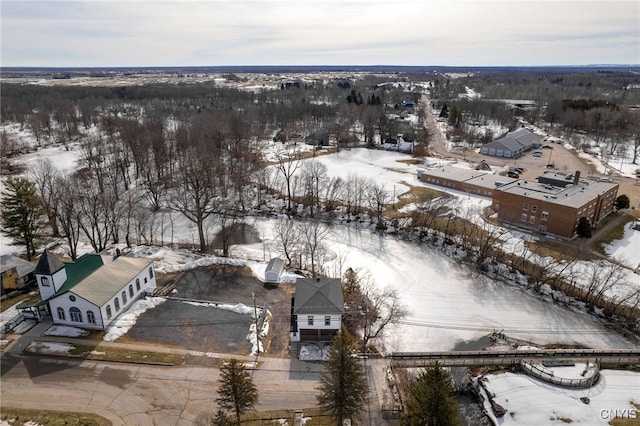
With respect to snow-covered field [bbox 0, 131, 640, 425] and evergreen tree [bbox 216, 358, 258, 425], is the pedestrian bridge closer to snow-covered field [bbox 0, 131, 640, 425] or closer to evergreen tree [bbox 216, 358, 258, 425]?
snow-covered field [bbox 0, 131, 640, 425]

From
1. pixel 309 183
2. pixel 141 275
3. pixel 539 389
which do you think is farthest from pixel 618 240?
pixel 141 275

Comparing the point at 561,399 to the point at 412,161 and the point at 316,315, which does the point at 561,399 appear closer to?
the point at 316,315

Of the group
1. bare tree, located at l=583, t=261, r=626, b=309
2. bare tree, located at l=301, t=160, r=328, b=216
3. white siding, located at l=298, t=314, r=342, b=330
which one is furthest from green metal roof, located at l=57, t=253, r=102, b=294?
bare tree, located at l=583, t=261, r=626, b=309

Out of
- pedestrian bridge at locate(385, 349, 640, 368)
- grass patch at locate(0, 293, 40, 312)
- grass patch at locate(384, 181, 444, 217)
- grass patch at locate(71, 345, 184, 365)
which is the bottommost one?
pedestrian bridge at locate(385, 349, 640, 368)

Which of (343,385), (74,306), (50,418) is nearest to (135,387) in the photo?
(50,418)

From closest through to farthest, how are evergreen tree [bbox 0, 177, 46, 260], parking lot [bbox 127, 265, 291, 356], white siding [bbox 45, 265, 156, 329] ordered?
parking lot [bbox 127, 265, 291, 356] < white siding [bbox 45, 265, 156, 329] < evergreen tree [bbox 0, 177, 46, 260]

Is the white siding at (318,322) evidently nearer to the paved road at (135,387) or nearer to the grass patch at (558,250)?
the paved road at (135,387)

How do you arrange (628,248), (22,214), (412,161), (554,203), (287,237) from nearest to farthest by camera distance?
(22,214) → (628,248) → (287,237) → (554,203) → (412,161)

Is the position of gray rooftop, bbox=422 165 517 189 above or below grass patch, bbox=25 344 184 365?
above
